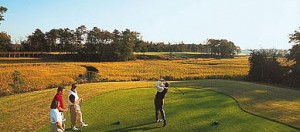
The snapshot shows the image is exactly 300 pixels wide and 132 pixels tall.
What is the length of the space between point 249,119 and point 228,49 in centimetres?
15774

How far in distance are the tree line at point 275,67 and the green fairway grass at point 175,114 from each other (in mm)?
30768

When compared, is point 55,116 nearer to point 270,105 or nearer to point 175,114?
point 175,114

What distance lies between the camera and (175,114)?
1941 centimetres

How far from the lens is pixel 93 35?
130625 millimetres

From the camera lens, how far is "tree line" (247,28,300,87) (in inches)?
2060

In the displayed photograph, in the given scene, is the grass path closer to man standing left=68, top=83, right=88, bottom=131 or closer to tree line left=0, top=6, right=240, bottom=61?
man standing left=68, top=83, right=88, bottom=131

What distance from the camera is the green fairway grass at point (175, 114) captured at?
1664 cm

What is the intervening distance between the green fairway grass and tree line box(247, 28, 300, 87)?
3077 cm

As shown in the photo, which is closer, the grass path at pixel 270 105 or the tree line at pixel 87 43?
the grass path at pixel 270 105

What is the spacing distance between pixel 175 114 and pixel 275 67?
40698mm

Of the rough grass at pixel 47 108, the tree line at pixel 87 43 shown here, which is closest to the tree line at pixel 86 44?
the tree line at pixel 87 43

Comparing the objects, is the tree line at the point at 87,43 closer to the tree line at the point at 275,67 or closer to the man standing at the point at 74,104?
the tree line at the point at 275,67

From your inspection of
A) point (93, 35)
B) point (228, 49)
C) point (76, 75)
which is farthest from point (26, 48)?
point (228, 49)

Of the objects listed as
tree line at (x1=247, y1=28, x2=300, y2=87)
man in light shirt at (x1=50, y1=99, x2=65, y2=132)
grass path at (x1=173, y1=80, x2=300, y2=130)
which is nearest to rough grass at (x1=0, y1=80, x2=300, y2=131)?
grass path at (x1=173, y1=80, x2=300, y2=130)
